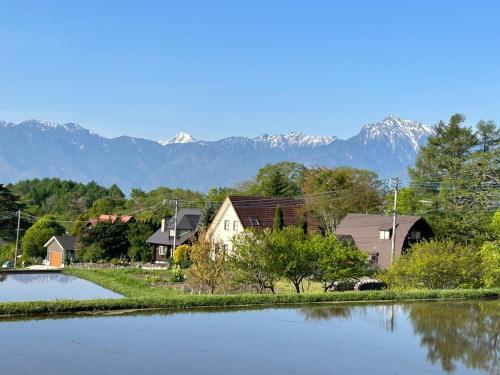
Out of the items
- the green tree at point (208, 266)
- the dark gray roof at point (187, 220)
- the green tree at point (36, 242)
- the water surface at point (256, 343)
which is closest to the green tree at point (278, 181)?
the dark gray roof at point (187, 220)

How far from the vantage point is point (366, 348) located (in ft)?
61.0

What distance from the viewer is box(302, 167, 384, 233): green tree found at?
57.3 m

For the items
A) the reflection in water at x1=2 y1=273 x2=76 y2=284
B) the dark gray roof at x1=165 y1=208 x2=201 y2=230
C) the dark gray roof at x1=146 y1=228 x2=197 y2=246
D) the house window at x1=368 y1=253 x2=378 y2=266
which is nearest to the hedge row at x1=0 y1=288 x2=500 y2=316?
the house window at x1=368 y1=253 x2=378 y2=266

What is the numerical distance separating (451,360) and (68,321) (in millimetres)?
12771

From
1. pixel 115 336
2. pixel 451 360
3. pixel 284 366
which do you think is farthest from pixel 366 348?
pixel 115 336

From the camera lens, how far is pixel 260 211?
55219 mm

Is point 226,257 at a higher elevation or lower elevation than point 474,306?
higher

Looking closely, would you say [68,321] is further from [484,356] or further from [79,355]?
[484,356]

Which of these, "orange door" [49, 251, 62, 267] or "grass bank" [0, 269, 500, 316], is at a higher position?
"orange door" [49, 251, 62, 267]

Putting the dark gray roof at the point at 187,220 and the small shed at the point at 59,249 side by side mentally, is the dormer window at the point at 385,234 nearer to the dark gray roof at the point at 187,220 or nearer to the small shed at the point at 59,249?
the dark gray roof at the point at 187,220

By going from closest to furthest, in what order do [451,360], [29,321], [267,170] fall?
1. [451,360]
2. [29,321]
3. [267,170]

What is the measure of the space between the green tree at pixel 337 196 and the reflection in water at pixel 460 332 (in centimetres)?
2704

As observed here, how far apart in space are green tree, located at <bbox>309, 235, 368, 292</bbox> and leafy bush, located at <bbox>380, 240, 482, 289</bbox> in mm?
2312

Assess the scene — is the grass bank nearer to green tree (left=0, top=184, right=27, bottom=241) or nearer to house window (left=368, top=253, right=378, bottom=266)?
house window (left=368, top=253, right=378, bottom=266)
